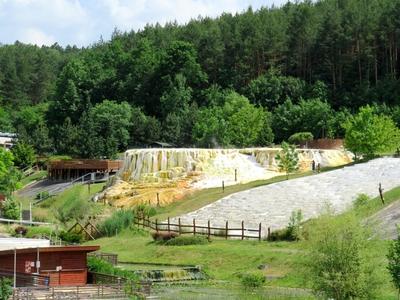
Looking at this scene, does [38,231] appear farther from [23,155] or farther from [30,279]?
[23,155]

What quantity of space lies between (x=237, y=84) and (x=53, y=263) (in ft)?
339

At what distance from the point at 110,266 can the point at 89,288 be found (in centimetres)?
700

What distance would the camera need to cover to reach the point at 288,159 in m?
85.5

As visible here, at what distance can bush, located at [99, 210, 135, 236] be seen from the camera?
71.4 meters

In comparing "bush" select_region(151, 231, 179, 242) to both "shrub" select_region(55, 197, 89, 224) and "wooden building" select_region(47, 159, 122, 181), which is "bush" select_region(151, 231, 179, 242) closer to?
"shrub" select_region(55, 197, 89, 224)

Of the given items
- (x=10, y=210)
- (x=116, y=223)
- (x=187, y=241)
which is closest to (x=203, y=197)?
(x=116, y=223)

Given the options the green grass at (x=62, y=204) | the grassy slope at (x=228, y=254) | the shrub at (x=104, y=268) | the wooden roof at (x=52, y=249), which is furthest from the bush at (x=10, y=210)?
the wooden roof at (x=52, y=249)

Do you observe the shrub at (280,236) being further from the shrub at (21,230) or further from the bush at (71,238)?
the shrub at (21,230)

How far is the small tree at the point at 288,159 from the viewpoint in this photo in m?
85.4

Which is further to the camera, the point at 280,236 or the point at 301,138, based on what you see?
the point at 301,138

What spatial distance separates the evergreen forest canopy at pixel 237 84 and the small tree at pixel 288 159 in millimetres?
21953

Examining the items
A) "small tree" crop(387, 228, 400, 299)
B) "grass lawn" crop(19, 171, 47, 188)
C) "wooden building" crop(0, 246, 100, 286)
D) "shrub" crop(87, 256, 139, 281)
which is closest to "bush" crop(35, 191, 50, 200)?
"grass lawn" crop(19, 171, 47, 188)

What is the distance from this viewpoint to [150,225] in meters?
71.0

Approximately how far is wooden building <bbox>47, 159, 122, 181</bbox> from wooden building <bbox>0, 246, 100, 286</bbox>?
2575 inches
